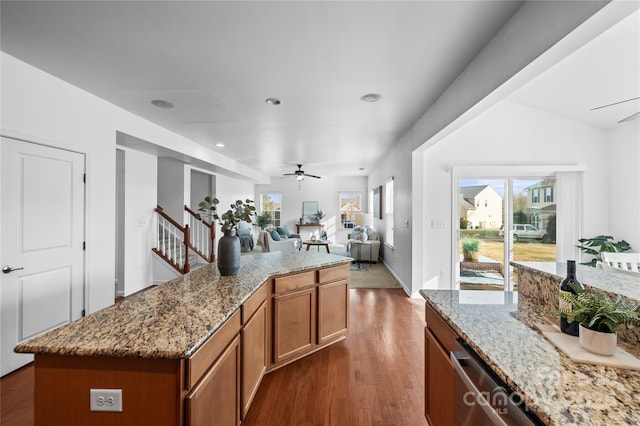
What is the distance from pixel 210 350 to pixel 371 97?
2.88 m

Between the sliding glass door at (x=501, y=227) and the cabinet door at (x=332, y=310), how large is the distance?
2.34 meters

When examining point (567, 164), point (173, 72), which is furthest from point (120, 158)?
point (567, 164)

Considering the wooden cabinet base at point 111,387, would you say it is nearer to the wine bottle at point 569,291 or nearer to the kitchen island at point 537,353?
the kitchen island at point 537,353

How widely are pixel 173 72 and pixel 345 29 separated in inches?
64.5

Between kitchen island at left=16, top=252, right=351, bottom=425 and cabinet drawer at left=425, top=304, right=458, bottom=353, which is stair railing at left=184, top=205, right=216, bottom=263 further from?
cabinet drawer at left=425, top=304, right=458, bottom=353

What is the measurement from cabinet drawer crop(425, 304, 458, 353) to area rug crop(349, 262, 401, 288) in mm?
3627

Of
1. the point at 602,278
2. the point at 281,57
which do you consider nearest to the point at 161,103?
the point at 281,57

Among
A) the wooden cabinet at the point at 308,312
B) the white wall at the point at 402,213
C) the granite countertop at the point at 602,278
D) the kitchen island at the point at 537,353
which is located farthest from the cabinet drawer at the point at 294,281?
the white wall at the point at 402,213

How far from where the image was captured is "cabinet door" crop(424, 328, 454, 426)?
4.44ft

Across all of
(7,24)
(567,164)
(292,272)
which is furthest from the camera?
(567,164)

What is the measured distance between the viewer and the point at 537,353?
3.40 feet

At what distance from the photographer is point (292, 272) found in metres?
2.47

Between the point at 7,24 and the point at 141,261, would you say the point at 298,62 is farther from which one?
the point at 141,261

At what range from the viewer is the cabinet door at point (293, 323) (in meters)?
2.40
